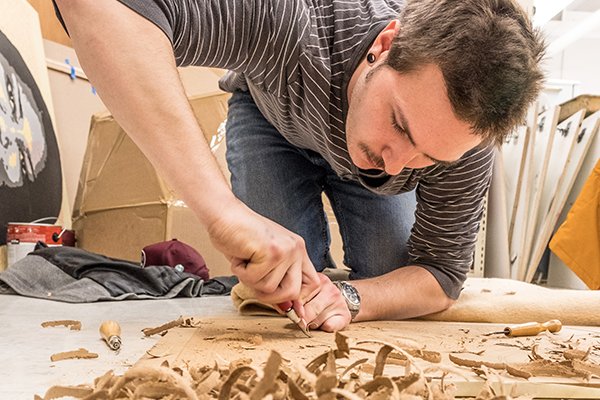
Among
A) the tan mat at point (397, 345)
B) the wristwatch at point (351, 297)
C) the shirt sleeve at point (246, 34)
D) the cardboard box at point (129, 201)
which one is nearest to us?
the tan mat at point (397, 345)

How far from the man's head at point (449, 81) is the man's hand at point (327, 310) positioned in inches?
13.0

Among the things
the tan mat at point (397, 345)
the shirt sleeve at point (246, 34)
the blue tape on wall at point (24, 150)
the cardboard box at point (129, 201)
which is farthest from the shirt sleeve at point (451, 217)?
the blue tape on wall at point (24, 150)

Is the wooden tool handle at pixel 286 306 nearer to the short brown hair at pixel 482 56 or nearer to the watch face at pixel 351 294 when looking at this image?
the watch face at pixel 351 294

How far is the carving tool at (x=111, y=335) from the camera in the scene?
1.10 metres

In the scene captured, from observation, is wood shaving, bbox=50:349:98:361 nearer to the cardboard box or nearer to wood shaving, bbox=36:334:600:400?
wood shaving, bbox=36:334:600:400

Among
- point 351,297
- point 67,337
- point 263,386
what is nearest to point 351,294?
point 351,297

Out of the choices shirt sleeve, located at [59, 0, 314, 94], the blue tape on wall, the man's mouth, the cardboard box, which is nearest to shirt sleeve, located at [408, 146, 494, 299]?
the man's mouth

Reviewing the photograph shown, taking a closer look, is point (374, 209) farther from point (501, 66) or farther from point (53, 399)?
point (53, 399)

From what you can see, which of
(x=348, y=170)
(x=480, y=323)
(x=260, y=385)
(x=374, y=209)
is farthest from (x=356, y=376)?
(x=374, y=209)

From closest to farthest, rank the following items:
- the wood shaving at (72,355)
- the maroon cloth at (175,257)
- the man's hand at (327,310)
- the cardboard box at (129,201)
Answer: the wood shaving at (72,355), the man's hand at (327,310), the maroon cloth at (175,257), the cardboard box at (129,201)

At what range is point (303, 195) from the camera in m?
1.86

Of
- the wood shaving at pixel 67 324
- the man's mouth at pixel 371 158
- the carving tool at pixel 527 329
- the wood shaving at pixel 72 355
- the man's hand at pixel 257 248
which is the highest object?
the man's mouth at pixel 371 158

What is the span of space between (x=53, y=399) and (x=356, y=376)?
41cm

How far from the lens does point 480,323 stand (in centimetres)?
156
